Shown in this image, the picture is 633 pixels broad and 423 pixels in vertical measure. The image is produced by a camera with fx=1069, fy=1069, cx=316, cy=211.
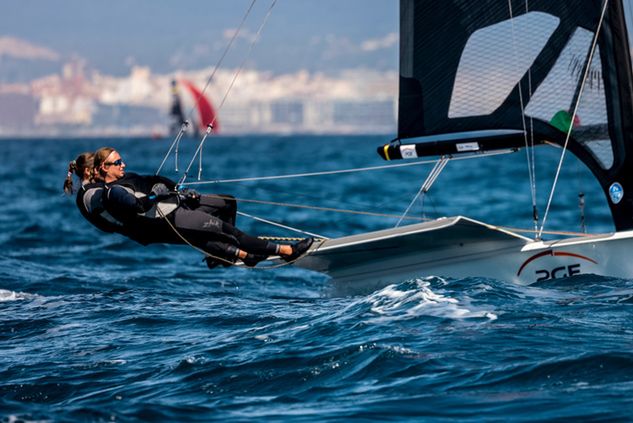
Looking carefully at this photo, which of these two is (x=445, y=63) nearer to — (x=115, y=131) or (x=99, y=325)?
(x=99, y=325)

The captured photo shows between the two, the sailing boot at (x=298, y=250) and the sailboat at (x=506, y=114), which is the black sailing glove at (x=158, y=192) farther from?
the sailboat at (x=506, y=114)

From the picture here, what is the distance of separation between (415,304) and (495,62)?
202 cm

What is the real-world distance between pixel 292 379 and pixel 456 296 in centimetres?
173

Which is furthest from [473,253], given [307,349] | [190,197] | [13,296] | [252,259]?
[13,296]

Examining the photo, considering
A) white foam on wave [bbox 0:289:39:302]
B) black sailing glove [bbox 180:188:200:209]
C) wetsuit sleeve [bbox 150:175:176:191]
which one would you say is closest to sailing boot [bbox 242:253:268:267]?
black sailing glove [bbox 180:188:200:209]

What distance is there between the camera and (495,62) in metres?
7.31

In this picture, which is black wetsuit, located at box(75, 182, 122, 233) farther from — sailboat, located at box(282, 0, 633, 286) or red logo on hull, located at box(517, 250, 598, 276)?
red logo on hull, located at box(517, 250, 598, 276)

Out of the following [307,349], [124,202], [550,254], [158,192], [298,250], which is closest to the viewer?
[307,349]

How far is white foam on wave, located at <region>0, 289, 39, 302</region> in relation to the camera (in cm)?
757

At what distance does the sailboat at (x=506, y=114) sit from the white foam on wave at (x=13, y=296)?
2078 mm

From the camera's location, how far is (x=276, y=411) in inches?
176

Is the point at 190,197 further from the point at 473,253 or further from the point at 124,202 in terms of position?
the point at 473,253

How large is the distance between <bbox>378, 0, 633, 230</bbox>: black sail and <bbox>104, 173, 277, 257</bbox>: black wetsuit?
1.26m

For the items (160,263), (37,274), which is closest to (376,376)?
(37,274)
